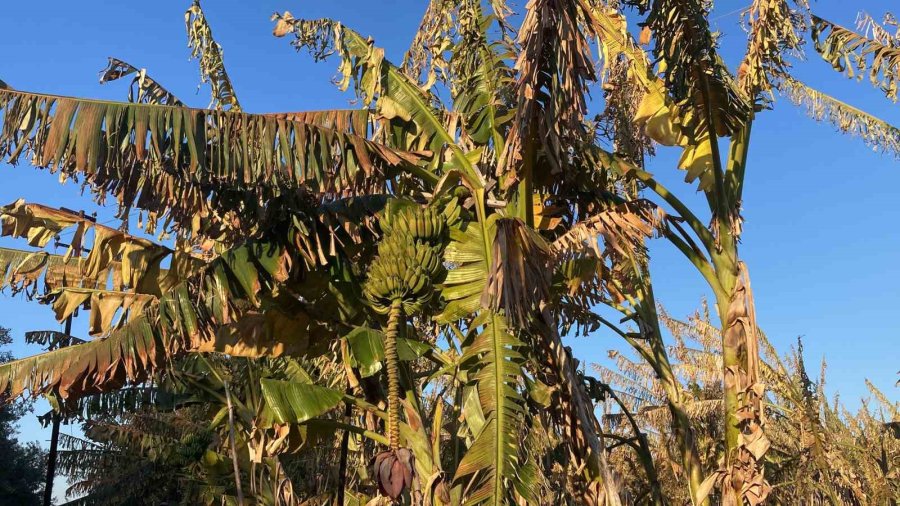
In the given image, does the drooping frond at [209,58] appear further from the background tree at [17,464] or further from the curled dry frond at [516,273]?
the background tree at [17,464]

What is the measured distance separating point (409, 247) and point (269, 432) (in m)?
2.08

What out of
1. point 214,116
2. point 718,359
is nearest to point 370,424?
point 214,116

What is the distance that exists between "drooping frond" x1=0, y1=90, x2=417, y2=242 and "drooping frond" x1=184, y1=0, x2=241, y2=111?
10.9 feet

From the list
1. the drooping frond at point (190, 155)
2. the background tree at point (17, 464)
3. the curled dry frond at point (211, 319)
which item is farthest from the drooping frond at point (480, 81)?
the background tree at point (17, 464)

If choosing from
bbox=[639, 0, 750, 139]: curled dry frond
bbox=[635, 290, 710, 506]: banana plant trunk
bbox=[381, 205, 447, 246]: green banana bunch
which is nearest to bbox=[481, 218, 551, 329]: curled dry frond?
bbox=[381, 205, 447, 246]: green banana bunch

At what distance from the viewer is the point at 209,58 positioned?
879cm

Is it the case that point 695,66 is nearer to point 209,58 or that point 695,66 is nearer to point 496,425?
point 496,425

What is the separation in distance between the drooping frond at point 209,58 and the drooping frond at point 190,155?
332 centimetres

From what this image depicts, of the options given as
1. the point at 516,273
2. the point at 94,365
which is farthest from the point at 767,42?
the point at 94,365

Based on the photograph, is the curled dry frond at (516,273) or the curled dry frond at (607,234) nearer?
the curled dry frond at (516,273)

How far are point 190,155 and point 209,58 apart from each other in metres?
4.32

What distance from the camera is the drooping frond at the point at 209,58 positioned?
877 centimetres

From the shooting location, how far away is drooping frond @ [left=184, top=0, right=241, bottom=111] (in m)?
8.77

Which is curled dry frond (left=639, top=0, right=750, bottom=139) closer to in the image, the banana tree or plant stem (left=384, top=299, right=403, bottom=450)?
the banana tree
